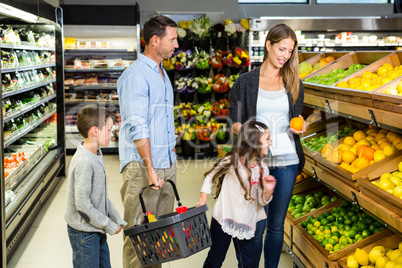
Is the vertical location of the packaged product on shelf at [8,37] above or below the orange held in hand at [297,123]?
above

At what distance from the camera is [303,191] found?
441 centimetres

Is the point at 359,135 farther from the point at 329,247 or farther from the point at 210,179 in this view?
the point at 210,179

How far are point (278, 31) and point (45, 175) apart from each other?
11.5ft

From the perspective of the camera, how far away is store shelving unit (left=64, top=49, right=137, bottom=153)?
27.7 ft

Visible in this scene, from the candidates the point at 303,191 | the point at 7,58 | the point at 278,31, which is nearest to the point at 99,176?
the point at 278,31

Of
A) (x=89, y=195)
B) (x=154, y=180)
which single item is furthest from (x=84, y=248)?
(x=154, y=180)

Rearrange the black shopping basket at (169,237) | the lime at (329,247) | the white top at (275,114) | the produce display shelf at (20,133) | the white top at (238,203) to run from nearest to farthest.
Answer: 1. the black shopping basket at (169,237)
2. the white top at (238,203)
3. the white top at (275,114)
4. the lime at (329,247)
5. the produce display shelf at (20,133)

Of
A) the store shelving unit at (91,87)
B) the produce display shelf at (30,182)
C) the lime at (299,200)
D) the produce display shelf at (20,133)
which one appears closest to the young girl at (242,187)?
the lime at (299,200)

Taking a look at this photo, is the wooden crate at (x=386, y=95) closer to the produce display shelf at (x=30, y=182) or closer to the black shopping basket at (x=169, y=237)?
the black shopping basket at (x=169, y=237)

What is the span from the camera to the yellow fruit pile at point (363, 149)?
10.1 ft

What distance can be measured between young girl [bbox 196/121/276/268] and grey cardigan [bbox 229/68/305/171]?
0.20m

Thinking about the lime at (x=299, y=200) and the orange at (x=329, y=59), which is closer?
the lime at (x=299, y=200)

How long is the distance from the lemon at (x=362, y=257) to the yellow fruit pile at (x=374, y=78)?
3.41 feet

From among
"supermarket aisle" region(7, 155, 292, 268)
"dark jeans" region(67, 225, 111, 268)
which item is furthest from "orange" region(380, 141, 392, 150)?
"dark jeans" region(67, 225, 111, 268)
